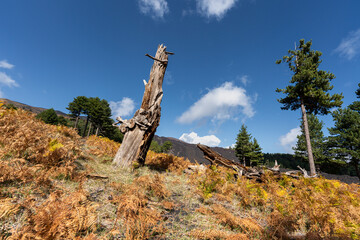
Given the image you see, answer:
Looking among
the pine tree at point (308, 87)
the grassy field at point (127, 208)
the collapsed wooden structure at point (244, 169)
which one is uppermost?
the pine tree at point (308, 87)

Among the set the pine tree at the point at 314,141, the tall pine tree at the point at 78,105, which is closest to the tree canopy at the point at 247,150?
the pine tree at the point at 314,141

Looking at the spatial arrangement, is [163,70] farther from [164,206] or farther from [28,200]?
[28,200]

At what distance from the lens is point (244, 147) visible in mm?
33938

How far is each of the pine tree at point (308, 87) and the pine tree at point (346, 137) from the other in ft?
39.3

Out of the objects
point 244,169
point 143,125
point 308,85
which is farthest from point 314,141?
point 143,125

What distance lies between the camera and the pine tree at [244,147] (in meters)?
33.7

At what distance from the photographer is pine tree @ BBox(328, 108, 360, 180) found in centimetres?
2227

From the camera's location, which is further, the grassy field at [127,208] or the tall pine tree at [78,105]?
the tall pine tree at [78,105]

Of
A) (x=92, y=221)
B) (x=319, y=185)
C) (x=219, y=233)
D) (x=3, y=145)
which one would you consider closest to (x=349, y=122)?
(x=319, y=185)

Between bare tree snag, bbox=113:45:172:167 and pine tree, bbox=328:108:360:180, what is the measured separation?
31.0 metres

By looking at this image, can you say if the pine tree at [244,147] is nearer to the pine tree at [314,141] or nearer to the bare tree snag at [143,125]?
the pine tree at [314,141]

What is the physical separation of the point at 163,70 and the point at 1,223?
21.4 ft

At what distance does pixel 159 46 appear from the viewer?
735 centimetres

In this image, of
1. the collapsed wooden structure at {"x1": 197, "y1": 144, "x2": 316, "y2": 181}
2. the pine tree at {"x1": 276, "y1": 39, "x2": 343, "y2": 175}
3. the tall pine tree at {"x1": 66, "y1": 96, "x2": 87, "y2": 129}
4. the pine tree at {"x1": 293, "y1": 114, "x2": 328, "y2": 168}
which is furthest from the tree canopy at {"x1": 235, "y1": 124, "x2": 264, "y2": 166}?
the tall pine tree at {"x1": 66, "y1": 96, "x2": 87, "y2": 129}
